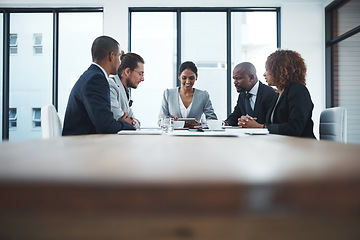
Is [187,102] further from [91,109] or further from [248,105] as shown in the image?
[91,109]

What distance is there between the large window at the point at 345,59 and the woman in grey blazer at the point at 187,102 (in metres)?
2.39

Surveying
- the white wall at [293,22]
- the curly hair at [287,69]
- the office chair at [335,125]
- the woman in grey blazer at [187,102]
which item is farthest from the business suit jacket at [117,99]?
the white wall at [293,22]

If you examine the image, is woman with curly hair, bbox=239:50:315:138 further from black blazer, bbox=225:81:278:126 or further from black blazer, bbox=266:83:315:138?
black blazer, bbox=225:81:278:126

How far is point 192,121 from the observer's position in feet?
8.91

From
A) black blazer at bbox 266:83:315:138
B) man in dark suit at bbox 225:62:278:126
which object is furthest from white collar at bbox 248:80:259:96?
black blazer at bbox 266:83:315:138

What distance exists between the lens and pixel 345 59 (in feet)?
16.2

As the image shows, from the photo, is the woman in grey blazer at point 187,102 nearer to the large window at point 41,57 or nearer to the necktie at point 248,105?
the necktie at point 248,105

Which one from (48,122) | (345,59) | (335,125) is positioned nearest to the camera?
(48,122)

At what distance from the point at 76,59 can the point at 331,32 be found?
14.4 feet

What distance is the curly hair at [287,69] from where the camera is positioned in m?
2.25

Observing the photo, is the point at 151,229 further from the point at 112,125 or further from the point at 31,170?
the point at 112,125

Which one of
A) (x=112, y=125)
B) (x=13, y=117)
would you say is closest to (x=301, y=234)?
(x=112, y=125)

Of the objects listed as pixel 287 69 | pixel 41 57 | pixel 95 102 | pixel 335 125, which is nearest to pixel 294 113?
pixel 335 125

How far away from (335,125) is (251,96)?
143cm
